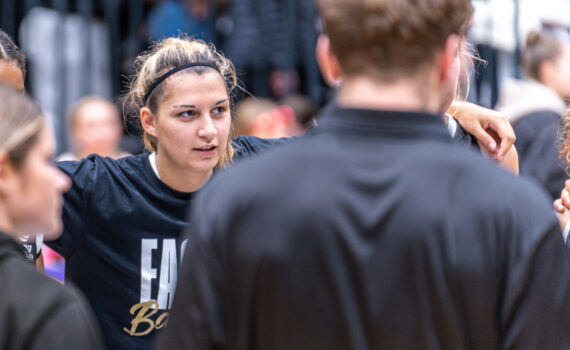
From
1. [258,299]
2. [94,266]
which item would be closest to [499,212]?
[258,299]

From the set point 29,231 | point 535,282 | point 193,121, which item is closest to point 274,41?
point 193,121

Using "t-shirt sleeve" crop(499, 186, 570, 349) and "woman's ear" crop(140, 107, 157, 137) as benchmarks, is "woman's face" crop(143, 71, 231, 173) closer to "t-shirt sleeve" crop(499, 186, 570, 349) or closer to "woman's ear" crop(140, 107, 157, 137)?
"woman's ear" crop(140, 107, 157, 137)

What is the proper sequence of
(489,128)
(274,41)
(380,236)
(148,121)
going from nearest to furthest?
(380,236) → (489,128) → (148,121) → (274,41)

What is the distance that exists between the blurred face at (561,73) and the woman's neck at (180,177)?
2789 mm

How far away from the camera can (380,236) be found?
4.45 ft

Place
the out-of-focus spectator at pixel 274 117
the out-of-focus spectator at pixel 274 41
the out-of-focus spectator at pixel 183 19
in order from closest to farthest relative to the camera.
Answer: the out-of-focus spectator at pixel 274 117 → the out-of-focus spectator at pixel 183 19 → the out-of-focus spectator at pixel 274 41

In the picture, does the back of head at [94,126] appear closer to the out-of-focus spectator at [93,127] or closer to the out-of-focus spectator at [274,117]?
the out-of-focus spectator at [93,127]

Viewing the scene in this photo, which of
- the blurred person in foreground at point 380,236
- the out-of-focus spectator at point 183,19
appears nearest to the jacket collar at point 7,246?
the blurred person in foreground at point 380,236

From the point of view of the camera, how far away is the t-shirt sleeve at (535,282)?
136 cm

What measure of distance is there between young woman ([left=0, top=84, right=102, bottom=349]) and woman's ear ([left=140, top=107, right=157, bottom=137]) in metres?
1.13

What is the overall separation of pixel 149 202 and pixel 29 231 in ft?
3.30

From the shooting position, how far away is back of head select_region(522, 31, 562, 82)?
15.4 feet

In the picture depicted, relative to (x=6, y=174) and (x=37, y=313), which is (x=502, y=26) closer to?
(x=6, y=174)

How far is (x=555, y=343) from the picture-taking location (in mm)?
1402
